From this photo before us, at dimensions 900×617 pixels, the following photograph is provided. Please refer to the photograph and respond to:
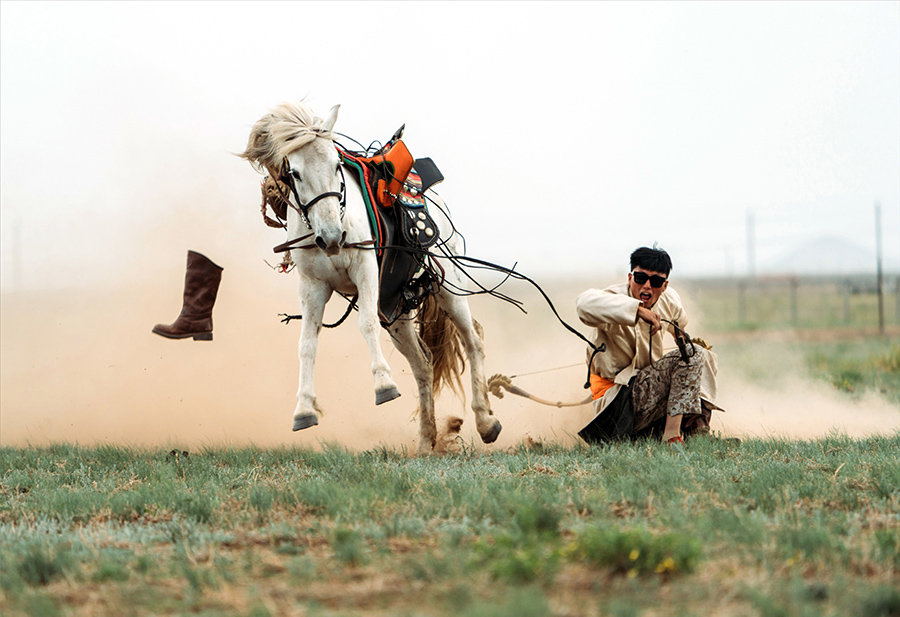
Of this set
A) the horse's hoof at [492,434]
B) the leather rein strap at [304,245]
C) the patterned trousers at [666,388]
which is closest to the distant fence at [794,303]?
A: the horse's hoof at [492,434]

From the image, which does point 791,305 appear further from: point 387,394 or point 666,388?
point 387,394

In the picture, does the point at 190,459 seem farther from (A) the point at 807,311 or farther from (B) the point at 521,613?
(A) the point at 807,311

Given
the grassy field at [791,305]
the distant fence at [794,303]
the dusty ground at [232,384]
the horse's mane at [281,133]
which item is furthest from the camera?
Answer: the distant fence at [794,303]

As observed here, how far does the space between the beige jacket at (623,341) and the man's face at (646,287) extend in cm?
7

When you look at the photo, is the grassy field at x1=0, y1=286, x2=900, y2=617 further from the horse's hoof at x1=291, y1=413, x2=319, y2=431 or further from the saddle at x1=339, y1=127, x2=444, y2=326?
the saddle at x1=339, y1=127, x2=444, y2=326

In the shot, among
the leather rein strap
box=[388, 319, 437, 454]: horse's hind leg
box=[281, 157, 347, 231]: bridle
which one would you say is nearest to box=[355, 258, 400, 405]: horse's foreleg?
the leather rein strap

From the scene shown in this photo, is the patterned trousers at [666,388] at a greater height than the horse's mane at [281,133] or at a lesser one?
lesser

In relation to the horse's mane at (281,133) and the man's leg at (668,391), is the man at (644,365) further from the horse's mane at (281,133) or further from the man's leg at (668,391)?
the horse's mane at (281,133)

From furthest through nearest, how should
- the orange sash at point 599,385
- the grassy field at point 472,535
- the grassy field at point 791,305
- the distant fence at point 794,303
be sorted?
the distant fence at point 794,303 < the grassy field at point 791,305 < the orange sash at point 599,385 < the grassy field at point 472,535

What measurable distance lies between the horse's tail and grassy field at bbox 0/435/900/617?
87.9 inches

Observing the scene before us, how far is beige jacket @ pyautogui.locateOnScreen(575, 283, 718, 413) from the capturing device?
246 inches

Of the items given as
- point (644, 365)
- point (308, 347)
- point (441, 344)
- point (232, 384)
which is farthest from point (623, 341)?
point (232, 384)

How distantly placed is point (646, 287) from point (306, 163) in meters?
2.68

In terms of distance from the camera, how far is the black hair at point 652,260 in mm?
6266
